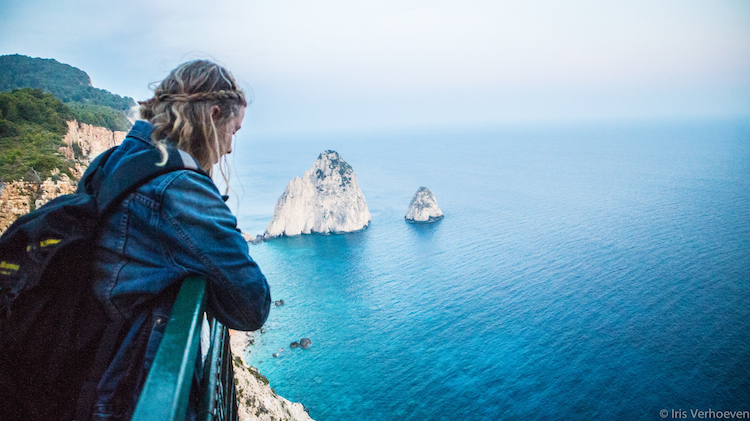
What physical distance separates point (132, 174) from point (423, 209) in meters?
58.1

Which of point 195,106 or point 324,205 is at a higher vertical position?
point 195,106

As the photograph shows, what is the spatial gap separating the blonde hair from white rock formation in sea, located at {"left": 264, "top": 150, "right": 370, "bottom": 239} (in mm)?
54442

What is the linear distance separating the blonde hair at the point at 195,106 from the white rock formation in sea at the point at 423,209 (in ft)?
189

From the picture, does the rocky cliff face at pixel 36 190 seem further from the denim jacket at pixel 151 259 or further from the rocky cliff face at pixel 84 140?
the denim jacket at pixel 151 259

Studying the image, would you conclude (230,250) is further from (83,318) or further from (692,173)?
Answer: (692,173)

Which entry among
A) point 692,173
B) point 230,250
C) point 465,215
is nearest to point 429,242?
point 465,215

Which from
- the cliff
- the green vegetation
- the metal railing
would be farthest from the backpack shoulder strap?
the green vegetation

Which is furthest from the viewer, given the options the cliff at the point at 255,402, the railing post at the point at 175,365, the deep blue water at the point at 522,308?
the deep blue water at the point at 522,308

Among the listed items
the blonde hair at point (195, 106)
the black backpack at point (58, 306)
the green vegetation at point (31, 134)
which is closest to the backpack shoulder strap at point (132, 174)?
the black backpack at point (58, 306)

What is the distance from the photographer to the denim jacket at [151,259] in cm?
117

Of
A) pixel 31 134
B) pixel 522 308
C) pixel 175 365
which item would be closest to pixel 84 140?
pixel 31 134

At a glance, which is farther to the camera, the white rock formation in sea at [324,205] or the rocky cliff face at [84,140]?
the white rock formation in sea at [324,205]

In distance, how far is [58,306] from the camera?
1136 mm

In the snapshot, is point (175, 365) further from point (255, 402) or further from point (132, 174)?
point (255, 402)
